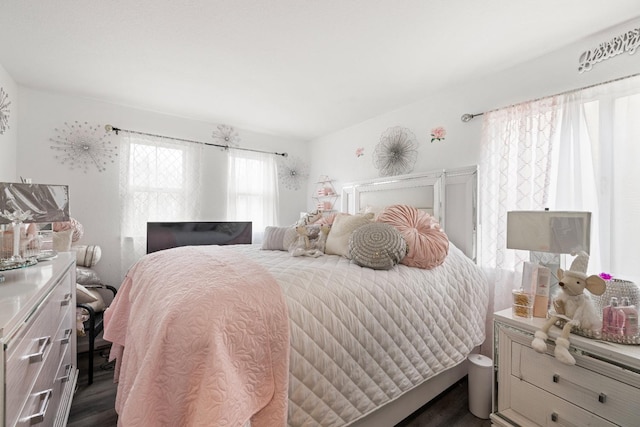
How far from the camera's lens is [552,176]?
189 centimetres

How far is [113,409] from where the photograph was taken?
1688 millimetres

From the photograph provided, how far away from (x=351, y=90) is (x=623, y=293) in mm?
2374

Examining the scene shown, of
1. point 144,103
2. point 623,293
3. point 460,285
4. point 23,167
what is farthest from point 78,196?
point 623,293

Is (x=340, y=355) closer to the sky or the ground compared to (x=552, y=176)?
closer to the ground

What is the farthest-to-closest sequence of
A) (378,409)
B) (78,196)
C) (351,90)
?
(78,196), (351,90), (378,409)

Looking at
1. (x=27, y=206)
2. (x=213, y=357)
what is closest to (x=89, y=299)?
(x=27, y=206)

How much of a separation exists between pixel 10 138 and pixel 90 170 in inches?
24.4

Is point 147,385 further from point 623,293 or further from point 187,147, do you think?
point 187,147

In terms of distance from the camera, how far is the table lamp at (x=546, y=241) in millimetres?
1271

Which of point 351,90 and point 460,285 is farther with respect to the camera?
point 351,90

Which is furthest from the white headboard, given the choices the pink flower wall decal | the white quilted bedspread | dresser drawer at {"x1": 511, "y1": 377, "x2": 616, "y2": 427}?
dresser drawer at {"x1": 511, "y1": 377, "x2": 616, "y2": 427}

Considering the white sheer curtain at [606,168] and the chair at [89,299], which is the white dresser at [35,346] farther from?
the white sheer curtain at [606,168]

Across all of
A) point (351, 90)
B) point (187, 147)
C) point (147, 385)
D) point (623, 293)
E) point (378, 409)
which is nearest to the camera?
point (147, 385)

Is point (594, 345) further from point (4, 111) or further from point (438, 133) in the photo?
point (4, 111)
